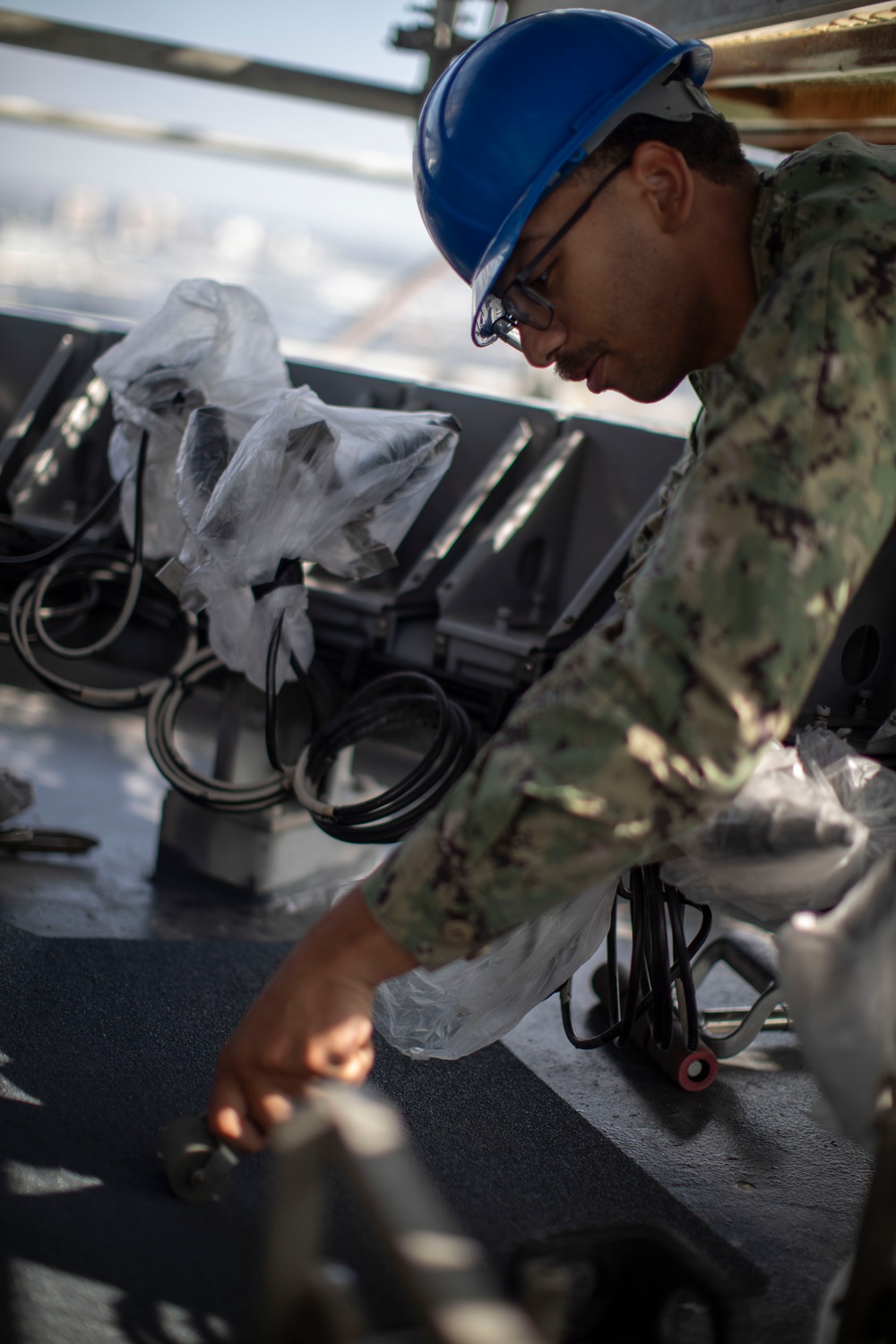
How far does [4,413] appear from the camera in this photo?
373 centimetres

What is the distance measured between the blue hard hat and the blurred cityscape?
17.7 meters

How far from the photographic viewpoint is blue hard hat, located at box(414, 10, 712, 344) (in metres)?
1.32

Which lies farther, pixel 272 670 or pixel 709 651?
pixel 272 670

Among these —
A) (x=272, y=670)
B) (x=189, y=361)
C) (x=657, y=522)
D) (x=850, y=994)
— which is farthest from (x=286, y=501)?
(x=850, y=994)

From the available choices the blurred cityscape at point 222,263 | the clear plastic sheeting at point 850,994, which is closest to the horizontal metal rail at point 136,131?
the clear plastic sheeting at point 850,994

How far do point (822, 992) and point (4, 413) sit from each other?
344 cm

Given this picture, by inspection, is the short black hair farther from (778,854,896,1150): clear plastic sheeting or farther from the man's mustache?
(778,854,896,1150): clear plastic sheeting

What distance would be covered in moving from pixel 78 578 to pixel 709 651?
233 centimetres

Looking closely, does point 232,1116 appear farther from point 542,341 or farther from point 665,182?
point 665,182

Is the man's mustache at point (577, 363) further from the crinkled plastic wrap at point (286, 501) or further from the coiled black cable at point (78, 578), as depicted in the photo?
the coiled black cable at point (78, 578)

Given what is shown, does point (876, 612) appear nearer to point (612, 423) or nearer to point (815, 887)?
point (612, 423)

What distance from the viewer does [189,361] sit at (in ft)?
8.33

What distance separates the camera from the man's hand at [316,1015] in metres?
1.06

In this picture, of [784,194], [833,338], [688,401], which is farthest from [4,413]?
[688,401]
